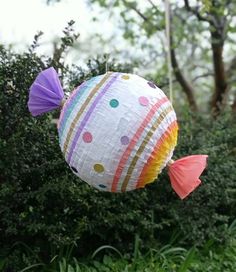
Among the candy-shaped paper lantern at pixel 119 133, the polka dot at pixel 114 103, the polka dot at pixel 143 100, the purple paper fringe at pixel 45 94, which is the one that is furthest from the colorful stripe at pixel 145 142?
the purple paper fringe at pixel 45 94

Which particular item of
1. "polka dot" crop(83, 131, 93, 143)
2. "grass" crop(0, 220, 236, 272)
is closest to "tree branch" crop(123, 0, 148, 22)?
"grass" crop(0, 220, 236, 272)

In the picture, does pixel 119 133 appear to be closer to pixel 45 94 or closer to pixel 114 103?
pixel 114 103

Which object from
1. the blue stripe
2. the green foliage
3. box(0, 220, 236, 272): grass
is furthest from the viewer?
box(0, 220, 236, 272): grass

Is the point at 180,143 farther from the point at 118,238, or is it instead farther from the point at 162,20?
the point at 162,20

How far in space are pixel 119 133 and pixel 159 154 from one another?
0.25m

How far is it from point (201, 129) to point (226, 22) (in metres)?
2.95

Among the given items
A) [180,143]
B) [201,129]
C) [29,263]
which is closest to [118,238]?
[29,263]

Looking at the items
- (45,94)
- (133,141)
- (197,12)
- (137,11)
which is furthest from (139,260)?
(137,11)

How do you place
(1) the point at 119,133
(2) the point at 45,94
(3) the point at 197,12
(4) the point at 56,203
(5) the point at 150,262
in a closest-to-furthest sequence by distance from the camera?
(1) the point at 119,133 → (2) the point at 45,94 → (4) the point at 56,203 → (5) the point at 150,262 → (3) the point at 197,12

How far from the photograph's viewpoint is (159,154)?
236cm

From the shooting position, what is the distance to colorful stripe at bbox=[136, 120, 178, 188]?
235 cm

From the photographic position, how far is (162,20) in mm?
7297

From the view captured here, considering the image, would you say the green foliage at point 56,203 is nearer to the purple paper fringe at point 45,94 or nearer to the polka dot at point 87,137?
the purple paper fringe at point 45,94

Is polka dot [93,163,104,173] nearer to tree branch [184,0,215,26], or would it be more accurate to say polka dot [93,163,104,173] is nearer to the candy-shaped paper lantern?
the candy-shaped paper lantern
